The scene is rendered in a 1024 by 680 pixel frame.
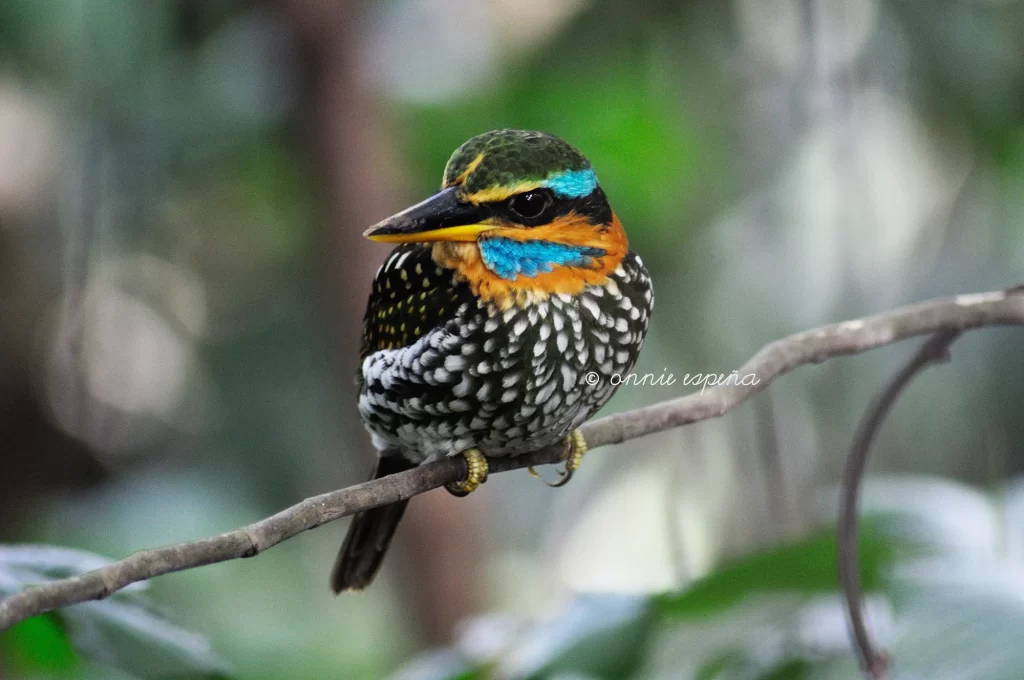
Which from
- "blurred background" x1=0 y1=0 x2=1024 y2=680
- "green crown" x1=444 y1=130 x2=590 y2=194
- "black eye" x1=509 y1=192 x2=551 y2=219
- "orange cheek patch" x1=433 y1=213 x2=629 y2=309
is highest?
"green crown" x1=444 y1=130 x2=590 y2=194

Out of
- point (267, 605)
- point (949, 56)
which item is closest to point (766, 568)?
point (949, 56)

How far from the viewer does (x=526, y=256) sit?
84.2 inches

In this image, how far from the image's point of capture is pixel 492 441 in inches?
90.2

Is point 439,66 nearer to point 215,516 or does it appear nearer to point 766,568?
point 215,516

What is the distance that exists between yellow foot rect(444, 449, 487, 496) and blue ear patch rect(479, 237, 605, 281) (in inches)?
15.1

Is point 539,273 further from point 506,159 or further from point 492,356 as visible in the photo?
point 506,159

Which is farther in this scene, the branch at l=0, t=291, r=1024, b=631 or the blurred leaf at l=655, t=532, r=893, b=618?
the blurred leaf at l=655, t=532, r=893, b=618

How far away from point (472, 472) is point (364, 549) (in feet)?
1.64

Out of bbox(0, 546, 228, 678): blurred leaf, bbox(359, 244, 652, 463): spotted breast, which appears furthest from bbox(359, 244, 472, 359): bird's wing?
bbox(0, 546, 228, 678): blurred leaf

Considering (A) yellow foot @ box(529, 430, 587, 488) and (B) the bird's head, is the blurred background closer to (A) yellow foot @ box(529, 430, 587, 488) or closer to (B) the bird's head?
(A) yellow foot @ box(529, 430, 587, 488)

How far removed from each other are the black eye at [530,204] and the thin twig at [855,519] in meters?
0.80

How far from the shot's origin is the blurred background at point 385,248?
4719mm

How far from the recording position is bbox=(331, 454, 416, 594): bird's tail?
2607 mm

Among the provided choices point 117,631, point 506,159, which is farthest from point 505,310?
point 117,631
